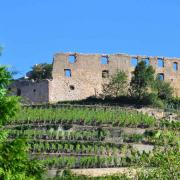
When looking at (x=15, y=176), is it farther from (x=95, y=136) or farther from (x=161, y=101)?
(x=161, y=101)

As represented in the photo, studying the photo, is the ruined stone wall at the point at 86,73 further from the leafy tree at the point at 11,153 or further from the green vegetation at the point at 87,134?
the leafy tree at the point at 11,153

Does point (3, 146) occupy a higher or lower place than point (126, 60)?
lower

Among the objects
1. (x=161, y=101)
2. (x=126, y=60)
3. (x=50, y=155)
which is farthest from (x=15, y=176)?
(x=126, y=60)

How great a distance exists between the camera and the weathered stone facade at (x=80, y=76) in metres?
57.9

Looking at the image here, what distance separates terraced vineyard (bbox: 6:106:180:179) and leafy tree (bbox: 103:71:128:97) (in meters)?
5.96

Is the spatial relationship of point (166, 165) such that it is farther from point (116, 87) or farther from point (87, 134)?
point (116, 87)

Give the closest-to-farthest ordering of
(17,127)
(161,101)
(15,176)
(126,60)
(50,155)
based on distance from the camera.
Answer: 1. (15,176)
2. (50,155)
3. (17,127)
4. (161,101)
5. (126,60)

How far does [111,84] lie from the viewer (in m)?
57.0

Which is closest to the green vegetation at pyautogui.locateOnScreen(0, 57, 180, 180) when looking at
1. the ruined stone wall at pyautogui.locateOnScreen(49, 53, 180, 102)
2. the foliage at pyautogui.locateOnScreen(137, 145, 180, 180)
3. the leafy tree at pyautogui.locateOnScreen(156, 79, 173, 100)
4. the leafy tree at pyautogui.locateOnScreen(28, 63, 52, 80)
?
the leafy tree at pyautogui.locateOnScreen(156, 79, 173, 100)

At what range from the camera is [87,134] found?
149 feet

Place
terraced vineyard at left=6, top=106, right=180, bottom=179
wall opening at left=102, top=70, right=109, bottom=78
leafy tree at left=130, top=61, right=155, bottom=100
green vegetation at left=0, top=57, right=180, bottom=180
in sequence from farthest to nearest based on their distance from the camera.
Answer: wall opening at left=102, top=70, right=109, bottom=78 < leafy tree at left=130, top=61, right=155, bottom=100 < terraced vineyard at left=6, top=106, right=180, bottom=179 < green vegetation at left=0, top=57, right=180, bottom=180

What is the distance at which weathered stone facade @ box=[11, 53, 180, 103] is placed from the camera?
190 ft

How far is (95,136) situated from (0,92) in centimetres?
2607

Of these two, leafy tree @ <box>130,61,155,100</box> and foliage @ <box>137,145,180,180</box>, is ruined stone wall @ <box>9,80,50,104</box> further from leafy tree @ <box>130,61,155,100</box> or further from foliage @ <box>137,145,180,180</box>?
foliage @ <box>137,145,180,180</box>
